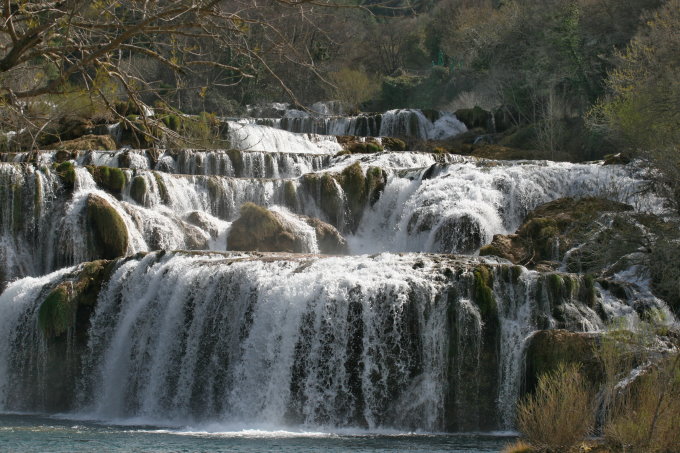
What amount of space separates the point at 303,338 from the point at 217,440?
2844mm

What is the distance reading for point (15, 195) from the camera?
2152cm

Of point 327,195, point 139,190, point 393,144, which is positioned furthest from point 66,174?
point 393,144

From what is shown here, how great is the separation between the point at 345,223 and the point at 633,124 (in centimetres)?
815

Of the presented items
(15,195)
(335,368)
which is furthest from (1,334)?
(335,368)

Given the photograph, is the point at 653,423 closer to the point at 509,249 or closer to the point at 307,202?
the point at 509,249

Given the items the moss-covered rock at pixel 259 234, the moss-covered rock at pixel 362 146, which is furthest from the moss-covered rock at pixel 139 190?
the moss-covered rock at pixel 362 146

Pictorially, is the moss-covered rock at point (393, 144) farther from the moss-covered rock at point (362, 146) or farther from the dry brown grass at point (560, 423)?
the dry brown grass at point (560, 423)

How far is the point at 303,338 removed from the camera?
15.4 meters

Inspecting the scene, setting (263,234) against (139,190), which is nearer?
(263,234)

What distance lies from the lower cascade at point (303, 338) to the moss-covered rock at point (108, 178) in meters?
5.20

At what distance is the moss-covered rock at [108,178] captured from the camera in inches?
889

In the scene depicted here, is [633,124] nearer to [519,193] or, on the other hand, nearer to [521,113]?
[519,193]

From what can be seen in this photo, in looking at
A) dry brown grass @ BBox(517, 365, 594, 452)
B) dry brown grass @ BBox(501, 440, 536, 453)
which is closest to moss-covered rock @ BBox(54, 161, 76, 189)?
dry brown grass @ BBox(501, 440, 536, 453)

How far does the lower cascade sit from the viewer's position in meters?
14.7
